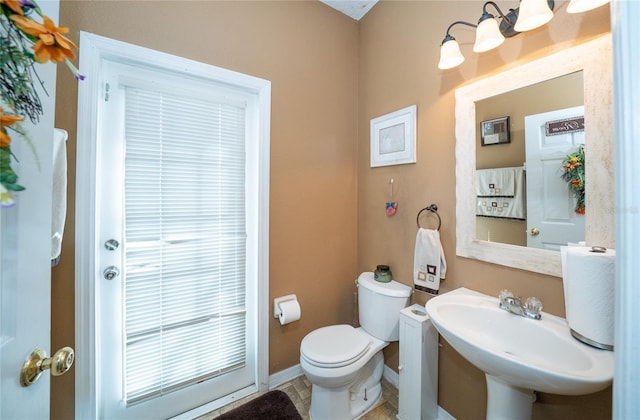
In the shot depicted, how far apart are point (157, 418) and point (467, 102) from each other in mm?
2452

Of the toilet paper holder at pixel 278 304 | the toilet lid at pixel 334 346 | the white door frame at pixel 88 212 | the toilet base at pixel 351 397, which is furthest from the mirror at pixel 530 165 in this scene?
the white door frame at pixel 88 212

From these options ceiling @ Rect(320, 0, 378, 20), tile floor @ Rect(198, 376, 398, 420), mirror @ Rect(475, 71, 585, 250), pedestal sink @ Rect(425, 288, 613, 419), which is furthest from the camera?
ceiling @ Rect(320, 0, 378, 20)

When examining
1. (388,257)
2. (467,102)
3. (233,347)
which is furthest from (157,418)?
(467,102)

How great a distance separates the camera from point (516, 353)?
999 millimetres

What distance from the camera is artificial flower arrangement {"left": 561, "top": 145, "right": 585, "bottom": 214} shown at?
940 millimetres

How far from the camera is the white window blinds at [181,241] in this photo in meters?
1.30

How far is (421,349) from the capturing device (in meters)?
1.28

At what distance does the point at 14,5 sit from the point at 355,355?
1662mm

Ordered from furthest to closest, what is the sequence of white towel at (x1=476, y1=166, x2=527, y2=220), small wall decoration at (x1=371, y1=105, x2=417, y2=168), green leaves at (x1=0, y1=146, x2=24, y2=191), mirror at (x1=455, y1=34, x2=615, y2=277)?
small wall decoration at (x1=371, y1=105, x2=417, y2=168), white towel at (x1=476, y1=166, x2=527, y2=220), mirror at (x1=455, y1=34, x2=615, y2=277), green leaves at (x1=0, y1=146, x2=24, y2=191)

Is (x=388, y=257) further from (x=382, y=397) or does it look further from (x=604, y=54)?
(x=604, y=54)

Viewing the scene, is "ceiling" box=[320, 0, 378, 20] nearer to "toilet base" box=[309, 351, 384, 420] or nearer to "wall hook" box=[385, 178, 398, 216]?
"wall hook" box=[385, 178, 398, 216]

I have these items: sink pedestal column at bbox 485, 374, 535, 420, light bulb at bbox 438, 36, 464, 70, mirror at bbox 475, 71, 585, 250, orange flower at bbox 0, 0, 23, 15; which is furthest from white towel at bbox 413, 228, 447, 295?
orange flower at bbox 0, 0, 23, 15

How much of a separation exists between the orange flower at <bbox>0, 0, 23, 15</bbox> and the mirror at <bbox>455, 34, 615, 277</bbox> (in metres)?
1.55

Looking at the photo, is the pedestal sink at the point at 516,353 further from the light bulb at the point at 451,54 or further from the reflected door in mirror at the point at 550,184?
the light bulb at the point at 451,54
